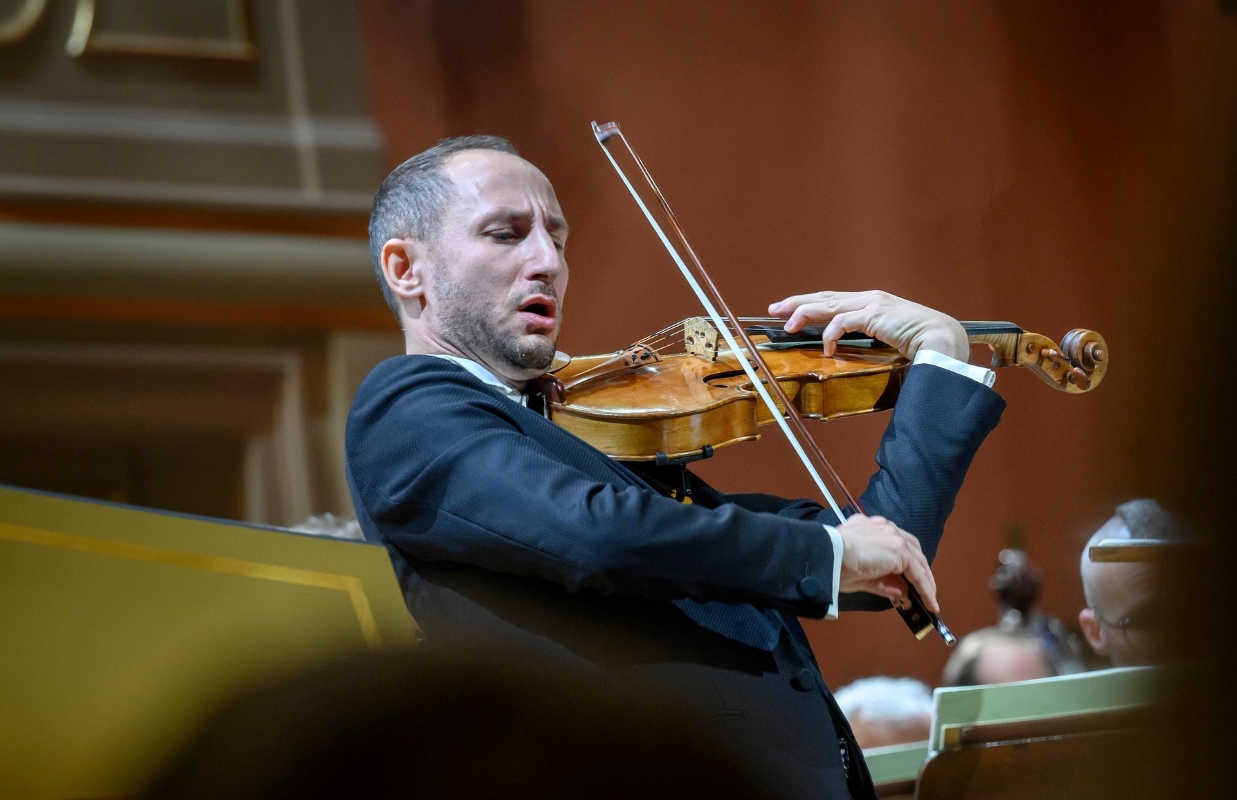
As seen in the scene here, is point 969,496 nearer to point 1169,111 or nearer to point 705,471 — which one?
point 705,471

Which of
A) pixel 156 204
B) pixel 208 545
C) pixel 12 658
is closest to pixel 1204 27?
pixel 156 204

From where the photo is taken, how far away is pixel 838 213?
2746 millimetres

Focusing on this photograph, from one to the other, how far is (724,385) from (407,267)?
42 centimetres

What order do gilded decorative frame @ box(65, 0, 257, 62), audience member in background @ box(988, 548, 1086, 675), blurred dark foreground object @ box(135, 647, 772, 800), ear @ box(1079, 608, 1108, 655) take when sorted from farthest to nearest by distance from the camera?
audience member in background @ box(988, 548, 1086, 675) < gilded decorative frame @ box(65, 0, 257, 62) < ear @ box(1079, 608, 1108, 655) < blurred dark foreground object @ box(135, 647, 772, 800)

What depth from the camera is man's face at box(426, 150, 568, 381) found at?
129 centimetres

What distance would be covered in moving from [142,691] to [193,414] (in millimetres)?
1337

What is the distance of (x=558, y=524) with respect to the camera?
1031 millimetres

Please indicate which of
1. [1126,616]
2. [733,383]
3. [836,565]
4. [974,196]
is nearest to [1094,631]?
[1126,616]

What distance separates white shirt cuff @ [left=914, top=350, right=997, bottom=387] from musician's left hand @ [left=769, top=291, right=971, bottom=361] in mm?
20

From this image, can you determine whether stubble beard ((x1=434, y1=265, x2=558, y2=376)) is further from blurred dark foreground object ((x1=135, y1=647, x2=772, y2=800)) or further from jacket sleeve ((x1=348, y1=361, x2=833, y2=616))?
blurred dark foreground object ((x1=135, y1=647, x2=772, y2=800))

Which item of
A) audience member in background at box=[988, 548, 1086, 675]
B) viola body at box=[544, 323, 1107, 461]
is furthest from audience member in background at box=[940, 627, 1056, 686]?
viola body at box=[544, 323, 1107, 461]

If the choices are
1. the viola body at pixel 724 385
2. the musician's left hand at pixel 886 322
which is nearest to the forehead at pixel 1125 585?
the viola body at pixel 724 385

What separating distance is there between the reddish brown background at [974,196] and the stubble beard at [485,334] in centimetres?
120

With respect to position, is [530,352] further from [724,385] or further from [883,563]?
[883,563]
